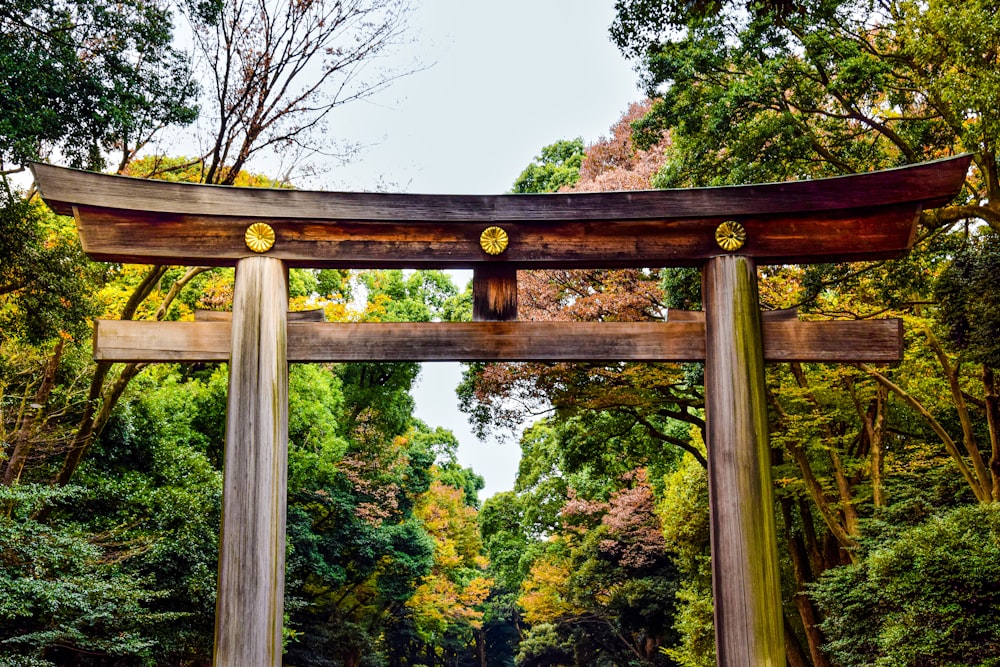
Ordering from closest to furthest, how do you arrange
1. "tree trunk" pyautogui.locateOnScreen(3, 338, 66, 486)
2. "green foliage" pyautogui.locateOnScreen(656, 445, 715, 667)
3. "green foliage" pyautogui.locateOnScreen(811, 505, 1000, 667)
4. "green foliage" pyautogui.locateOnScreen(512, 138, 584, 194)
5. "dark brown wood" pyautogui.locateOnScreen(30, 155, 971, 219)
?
1. "dark brown wood" pyautogui.locateOnScreen(30, 155, 971, 219)
2. "green foliage" pyautogui.locateOnScreen(811, 505, 1000, 667)
3. "tree trunk" pyautogui.locateOnScreen(3, 338, 66, 486)
4. "green foliage" pyautogui.locateOnScreen(656, 445, 715, 667)
5. "green foliage" pyautogui.locateOnScreen(512, 138, 584, 194)

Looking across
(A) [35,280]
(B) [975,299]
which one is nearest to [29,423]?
(A) [35,280]

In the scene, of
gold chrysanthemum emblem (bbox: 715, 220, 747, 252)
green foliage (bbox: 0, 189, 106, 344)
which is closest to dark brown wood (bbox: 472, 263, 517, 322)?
gold chrysanthemum emblem (bbox: 715, 220, 747, 252)

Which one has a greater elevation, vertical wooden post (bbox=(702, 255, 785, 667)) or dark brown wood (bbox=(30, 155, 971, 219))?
dark brown wood (bbox=(30, 155, 971, 219))

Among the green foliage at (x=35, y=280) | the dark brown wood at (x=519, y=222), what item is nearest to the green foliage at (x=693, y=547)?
the green foliage at (x=35, y=280)

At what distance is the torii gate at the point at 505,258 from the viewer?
5250 mm

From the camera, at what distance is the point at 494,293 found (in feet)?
18.3

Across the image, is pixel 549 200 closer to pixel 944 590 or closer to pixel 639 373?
pixel 944 590

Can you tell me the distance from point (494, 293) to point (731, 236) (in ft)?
5.17

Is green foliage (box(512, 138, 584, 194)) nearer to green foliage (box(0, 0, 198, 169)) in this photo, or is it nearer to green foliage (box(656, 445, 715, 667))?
green foliage (box(656, 445, 715, 667))

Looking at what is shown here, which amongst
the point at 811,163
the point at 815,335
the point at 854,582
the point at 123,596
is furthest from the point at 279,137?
the point at 854,582

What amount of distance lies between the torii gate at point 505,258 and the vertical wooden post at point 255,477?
0.04ft

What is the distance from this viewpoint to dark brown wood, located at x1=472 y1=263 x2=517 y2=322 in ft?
18.2

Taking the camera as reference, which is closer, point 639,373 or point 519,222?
point 519,222

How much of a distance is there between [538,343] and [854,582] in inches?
307
